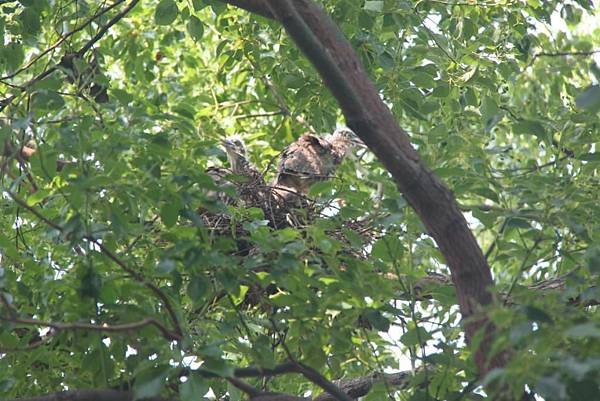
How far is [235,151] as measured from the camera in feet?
20.2

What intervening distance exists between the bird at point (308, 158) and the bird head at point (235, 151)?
0.25 metres

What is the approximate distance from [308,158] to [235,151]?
0.64m

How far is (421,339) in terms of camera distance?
364 cm

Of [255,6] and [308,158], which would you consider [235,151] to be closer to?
[308,158]

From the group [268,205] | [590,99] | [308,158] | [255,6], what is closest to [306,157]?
[308,158]

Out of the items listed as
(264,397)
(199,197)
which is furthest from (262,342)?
(199,197)

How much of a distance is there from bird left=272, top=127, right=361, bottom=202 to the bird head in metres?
0.25

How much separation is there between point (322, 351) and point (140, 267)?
0.73 m

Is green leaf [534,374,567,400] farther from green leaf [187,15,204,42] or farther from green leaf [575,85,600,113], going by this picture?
green leaf [187,15,204,42]

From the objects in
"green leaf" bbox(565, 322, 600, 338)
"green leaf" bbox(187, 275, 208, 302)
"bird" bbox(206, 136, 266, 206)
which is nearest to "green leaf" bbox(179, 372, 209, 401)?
"green leaf" bbox(187, 275, 208, 302)

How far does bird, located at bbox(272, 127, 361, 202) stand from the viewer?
6379 mm

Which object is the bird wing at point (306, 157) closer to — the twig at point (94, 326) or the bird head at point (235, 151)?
the bird head at point (235, 151)

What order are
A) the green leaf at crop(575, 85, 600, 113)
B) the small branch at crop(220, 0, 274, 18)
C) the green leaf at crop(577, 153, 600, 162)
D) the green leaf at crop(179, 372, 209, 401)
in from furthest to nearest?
the small branch at crop(220, 0, 274, 18)
the green leaf at crop(577, 153, 600, 162)
the green leaf at crop(179, 372, 209, 401)
the green leaf at crop(575, 85, 600, 113)

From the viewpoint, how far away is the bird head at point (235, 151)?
6.04 metres
